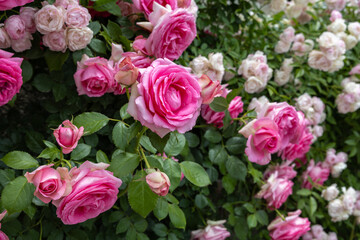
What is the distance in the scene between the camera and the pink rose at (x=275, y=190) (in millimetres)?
1291

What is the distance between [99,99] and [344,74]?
125 cm

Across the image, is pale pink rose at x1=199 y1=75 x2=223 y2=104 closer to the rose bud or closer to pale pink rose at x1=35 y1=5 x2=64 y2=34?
the rose bud


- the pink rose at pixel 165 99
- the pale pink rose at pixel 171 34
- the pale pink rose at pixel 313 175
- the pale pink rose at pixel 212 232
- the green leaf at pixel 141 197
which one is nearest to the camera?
the pink rose at pixel 165 99

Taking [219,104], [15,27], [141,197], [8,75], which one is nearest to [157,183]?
[141,197]

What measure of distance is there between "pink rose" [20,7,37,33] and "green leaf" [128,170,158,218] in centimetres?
51

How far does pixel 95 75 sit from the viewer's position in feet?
3.08

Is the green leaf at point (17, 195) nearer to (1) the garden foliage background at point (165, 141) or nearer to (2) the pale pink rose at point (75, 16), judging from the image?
(1) the garden foliage background at point (165, 141)

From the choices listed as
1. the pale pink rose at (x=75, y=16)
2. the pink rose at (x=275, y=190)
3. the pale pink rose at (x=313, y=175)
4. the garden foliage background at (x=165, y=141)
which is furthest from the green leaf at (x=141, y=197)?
the pale pink rose at (x=313, y=175)

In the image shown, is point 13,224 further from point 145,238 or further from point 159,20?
point 159,20

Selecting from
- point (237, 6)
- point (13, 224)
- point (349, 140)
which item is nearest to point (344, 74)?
point (349, 140)

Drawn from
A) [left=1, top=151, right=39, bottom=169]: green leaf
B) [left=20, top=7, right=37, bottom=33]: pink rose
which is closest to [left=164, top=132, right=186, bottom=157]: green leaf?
[left=1, top=151, right=39, bottom=169]: green leaf

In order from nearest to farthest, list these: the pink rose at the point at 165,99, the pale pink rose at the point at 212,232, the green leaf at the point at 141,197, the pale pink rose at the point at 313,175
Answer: the pink rose at the point at 165,99 → the green leaf at the point at 141,197 → the pale pink rose at the point at 212,232 → the pale pink rose at the point at 313,175

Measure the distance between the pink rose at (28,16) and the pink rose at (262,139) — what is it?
633mm

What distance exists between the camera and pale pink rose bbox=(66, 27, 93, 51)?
94 cm
